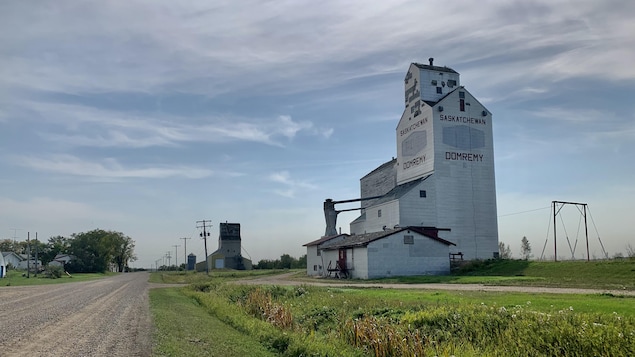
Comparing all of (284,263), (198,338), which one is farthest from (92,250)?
(198,338)

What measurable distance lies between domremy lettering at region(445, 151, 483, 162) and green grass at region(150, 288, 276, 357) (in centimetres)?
4579

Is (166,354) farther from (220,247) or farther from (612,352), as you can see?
(220,247)

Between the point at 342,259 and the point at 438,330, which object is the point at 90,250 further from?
the point at 438,330

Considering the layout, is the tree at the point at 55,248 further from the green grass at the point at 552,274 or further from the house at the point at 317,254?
the green grass at the point at 552,274

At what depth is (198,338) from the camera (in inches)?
620

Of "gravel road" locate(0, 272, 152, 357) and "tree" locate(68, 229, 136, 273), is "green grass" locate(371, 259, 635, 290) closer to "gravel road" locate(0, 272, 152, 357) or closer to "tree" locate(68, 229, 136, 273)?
"gravel road" locate(0, 272, 152, 357)

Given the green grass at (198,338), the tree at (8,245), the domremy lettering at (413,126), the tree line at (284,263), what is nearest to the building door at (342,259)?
the domremy lettering at (413,126)

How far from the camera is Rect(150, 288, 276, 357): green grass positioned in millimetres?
13352

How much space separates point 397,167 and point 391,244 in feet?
72.7

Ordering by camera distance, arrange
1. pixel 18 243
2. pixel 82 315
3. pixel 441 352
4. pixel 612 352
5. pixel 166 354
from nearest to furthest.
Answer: pixel 612 352, pixel 441 352, pixel 166 354, pixel 82 315, pixel 18 243

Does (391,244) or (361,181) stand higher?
(361,181)

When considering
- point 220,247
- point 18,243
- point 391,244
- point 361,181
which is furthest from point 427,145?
point 18,243

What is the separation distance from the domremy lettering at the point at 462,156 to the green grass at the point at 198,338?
1803 inches

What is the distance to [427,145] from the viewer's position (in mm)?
64125
